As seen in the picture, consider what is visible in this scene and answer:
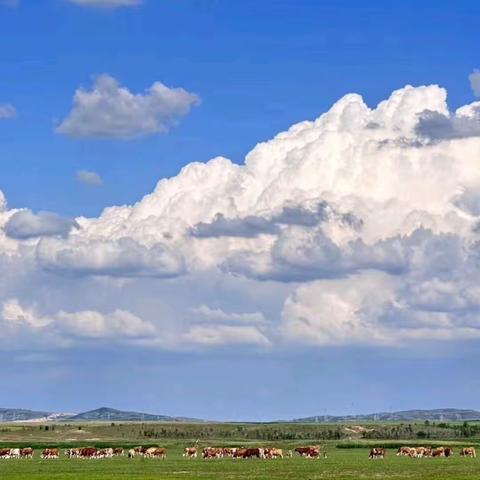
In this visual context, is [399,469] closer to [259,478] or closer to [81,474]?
[259,478]

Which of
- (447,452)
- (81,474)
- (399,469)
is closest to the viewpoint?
(81,474)

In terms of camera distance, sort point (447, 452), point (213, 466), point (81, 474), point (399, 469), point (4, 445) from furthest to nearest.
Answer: point (4, 445) → point (447, 452) → point (213, 466) → point (399, 469) → point (81, 474)

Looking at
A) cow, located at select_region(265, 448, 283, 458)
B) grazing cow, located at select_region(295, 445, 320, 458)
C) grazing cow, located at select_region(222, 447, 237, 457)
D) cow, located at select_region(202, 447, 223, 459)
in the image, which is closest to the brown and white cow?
grazing cow, located at select_region(295, 445, 320, 458)

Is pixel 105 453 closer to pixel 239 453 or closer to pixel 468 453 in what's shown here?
pixel 239 453

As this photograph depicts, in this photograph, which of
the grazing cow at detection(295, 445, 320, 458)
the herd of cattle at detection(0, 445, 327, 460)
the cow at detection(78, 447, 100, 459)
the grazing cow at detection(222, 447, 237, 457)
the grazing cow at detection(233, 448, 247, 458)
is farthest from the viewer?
the cow at detection(78, 447, 100, 459)

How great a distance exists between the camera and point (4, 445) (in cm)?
19375

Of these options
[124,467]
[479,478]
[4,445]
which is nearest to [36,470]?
[124,467]

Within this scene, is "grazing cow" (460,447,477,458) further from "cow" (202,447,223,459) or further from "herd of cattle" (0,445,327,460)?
"cow" (202,447,223,459)

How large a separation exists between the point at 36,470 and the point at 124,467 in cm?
940

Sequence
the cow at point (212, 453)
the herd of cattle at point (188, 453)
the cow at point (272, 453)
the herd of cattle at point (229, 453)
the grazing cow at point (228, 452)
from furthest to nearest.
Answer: the grazing cow at point (228, 452)
the cow at point (212, 453)
the herd of cattle at point (188, 453)
the herd of cattle at point (229, 453)
the cow at point (272, 453)

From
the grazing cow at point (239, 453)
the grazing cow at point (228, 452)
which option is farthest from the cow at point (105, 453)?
the grazing cow at point (239, 453)

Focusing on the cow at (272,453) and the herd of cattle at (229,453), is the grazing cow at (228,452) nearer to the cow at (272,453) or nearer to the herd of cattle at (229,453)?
the herd of cattle at (229,453)

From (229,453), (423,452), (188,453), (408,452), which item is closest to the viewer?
(423,452)

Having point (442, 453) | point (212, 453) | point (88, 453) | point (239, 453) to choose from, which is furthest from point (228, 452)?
point (442, 453)
